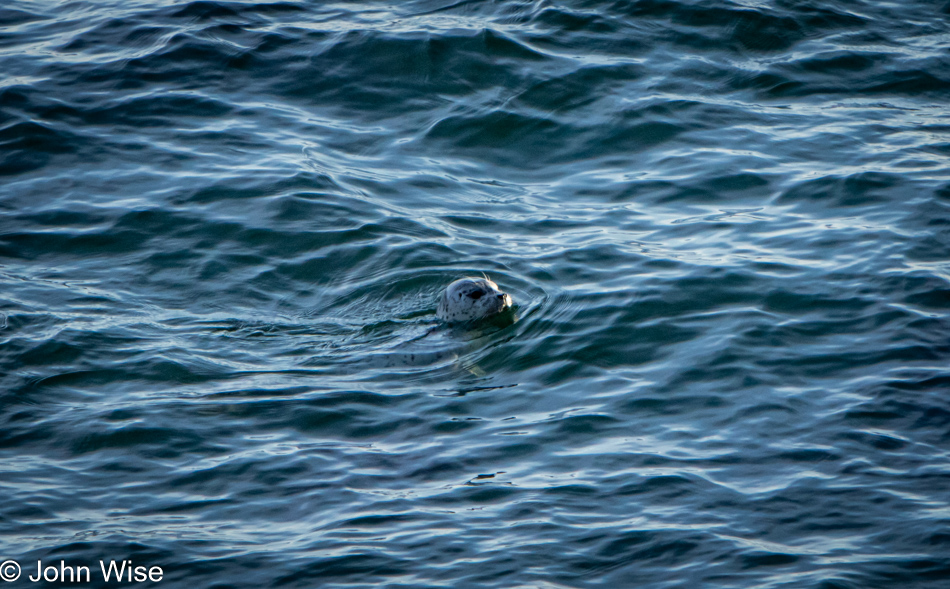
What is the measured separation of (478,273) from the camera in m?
9.30

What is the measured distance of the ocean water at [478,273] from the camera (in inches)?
233

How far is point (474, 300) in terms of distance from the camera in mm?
8484

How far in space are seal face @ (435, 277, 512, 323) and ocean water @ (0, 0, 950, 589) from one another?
0.20m

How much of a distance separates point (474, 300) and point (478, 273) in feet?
2.80

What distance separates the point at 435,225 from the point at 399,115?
2.58 m

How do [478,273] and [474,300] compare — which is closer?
[474,300]

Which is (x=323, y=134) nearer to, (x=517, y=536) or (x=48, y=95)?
(x=48, y=95)

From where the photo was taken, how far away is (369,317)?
8906 mm

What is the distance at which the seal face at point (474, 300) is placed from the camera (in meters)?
8.47

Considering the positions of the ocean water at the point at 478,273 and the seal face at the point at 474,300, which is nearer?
the ocean water at the point at 478,273

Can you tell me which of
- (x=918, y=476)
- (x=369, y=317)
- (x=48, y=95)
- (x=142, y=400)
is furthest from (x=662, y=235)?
(x=48, y=95)

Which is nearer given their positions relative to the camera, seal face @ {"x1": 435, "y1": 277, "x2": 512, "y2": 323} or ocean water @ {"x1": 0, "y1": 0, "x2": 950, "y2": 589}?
ocean water @ {"x1": 0, "y1": 0, "x2": 950, "y2": 589}

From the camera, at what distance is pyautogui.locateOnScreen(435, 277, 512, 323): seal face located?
27.8 feet

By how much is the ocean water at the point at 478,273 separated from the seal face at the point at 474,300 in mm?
204
